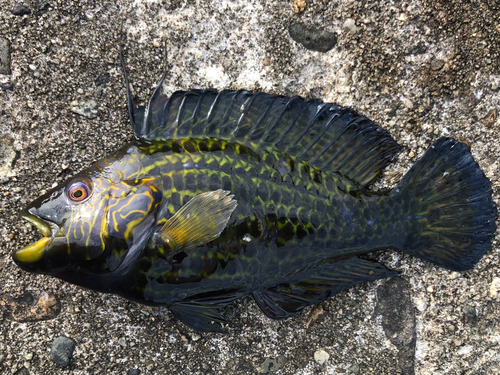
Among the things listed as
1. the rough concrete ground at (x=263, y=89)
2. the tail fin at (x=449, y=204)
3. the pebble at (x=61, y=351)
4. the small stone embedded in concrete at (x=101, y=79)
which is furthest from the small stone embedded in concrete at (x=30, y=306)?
the tail fin at (x=449, y=204)

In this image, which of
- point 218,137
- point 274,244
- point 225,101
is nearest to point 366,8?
point 225,101

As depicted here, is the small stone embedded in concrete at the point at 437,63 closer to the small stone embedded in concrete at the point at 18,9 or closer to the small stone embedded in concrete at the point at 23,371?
the small stone embedded in concrete at the point at 18,9

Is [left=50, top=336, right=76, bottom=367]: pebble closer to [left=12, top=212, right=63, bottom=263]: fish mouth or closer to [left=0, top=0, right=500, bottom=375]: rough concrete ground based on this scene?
[left=0, top=0, right=500, bottom=375]: rough concrete ground

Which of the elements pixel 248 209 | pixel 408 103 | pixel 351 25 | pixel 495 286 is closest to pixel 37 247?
pixel 248 209

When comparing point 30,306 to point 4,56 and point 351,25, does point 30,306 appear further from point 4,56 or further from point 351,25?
point 351,25

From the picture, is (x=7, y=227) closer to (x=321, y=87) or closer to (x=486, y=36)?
(x=321, y=87)

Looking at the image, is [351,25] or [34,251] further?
[351,25]
